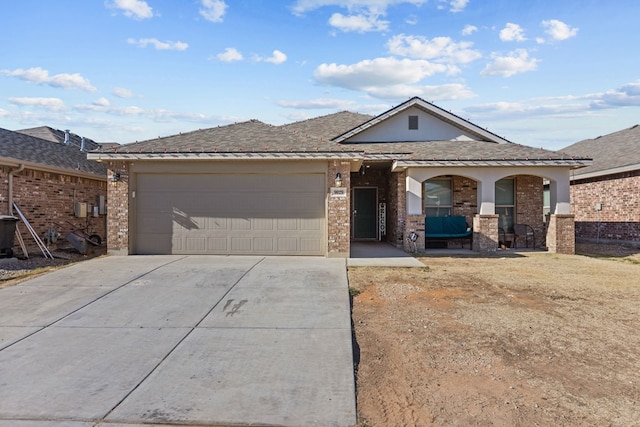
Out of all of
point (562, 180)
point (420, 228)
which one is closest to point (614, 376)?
point (420, 228)

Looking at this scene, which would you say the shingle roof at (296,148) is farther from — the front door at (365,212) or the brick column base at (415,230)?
the front door at (365,212)

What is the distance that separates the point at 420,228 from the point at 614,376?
9053 millimetres

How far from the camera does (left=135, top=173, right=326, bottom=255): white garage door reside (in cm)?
1152

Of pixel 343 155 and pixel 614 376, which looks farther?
pixel 343 155

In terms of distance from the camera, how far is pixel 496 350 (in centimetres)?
476

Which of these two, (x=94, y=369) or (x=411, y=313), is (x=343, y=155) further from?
(x=94, y=369)

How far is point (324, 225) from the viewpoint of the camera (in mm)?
11477

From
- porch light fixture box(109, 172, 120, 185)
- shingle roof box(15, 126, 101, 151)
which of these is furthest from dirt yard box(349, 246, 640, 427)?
shingle roof box(15, 126, 101, 151)

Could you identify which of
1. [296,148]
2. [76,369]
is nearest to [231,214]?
[296,148]

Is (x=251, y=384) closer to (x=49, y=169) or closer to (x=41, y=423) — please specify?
(x=41, y=423)

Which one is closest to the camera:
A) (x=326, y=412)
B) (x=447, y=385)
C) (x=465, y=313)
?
(x=326, y=412)

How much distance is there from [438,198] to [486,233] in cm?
221

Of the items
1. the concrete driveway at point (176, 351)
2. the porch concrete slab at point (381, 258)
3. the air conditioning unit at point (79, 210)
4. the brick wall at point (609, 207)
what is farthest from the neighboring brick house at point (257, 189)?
the brick wall at point (609, 207)

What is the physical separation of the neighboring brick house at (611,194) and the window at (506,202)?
4472 millimetres
